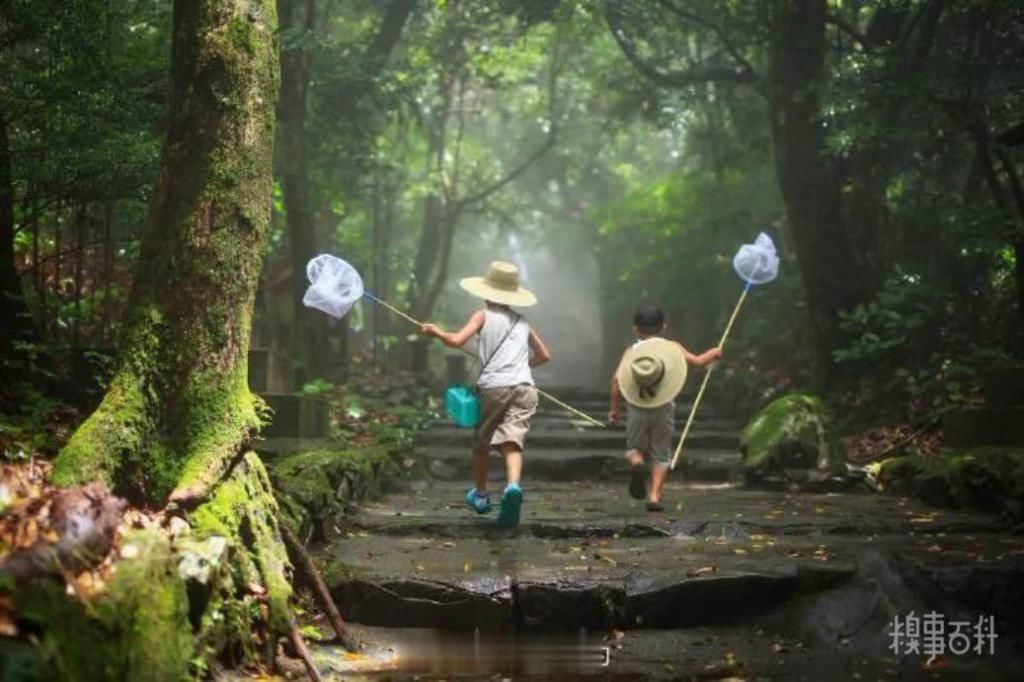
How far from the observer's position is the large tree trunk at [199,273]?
5.24 m

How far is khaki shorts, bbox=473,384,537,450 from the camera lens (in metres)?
8.07

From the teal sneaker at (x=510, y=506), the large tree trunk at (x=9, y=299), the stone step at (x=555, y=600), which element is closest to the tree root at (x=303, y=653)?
the stone step at (x=555, y=600)

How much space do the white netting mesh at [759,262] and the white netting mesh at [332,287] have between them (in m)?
5.09

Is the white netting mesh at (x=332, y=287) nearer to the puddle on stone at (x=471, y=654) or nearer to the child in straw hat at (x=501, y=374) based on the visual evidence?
the child in straw hat at (x=501, y=374)

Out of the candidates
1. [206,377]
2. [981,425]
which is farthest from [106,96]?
[981,425]

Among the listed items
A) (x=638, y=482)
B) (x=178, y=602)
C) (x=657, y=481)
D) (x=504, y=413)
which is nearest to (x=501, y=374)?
(x=504, y=413)

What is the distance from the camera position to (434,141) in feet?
71.1

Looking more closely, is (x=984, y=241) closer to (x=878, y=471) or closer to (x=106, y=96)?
(x=878, y=471)

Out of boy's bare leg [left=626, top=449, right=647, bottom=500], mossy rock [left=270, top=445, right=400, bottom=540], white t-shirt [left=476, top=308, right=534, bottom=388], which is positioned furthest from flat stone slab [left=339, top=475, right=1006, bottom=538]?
white t-shirt [left=476, top=308, right=534, bottom=388]

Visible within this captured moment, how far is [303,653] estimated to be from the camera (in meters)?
4.98

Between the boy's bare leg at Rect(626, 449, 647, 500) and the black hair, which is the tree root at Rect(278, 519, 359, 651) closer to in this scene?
the boy's bare leg at Rect(626, 449, 647, 500)

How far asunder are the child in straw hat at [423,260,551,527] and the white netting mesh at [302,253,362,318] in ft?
3.01

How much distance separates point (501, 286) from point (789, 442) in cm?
471

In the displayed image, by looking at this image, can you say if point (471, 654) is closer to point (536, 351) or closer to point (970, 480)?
point (536, 351)
